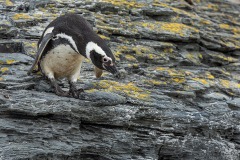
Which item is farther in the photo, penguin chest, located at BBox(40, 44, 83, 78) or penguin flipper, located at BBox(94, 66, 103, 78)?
penguin flipper, located at BBox(94, 66, 103, 78)

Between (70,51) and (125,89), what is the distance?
4.82ft

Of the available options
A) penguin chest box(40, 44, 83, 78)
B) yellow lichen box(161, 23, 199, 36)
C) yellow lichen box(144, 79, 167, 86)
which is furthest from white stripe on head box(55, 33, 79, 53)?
yellow lichen box(161, 23, 199, 36)

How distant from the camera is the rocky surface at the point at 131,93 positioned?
274 inches

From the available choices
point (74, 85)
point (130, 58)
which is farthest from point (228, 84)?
point (74, 85)

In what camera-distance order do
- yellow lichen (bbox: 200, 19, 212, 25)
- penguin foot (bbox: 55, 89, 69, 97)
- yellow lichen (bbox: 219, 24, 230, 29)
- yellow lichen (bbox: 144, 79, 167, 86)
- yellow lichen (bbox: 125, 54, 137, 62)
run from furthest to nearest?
yellow lichen (bbox: 219, 24, 230, 29), yellow lichen (bbox: 200, 19, 212, 25), yellow lichen (bbox: 125, 54, 137, 62), yellow lichen (bbox: 144, 79, 167, 86), penguin foot (bbox: 55, 89, 69, 97)

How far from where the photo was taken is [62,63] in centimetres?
752

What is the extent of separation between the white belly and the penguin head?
21.5 inches

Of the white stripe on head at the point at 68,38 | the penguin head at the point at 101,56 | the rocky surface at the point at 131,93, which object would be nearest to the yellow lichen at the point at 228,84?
the rocky surface at the point at 131,93

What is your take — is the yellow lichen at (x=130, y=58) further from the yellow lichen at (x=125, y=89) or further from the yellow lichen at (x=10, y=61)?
the yellow lichen at (x=10, y=61)

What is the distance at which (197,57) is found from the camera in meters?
11.0

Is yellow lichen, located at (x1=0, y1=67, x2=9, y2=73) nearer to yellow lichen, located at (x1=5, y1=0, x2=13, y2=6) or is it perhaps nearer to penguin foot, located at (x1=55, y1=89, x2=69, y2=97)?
penguin foot, located at (x1=55, y1=89, x2=69, y2=97)

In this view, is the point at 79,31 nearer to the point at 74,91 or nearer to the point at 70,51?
the point at 70,51

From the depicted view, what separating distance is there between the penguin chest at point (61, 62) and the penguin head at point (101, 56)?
0.55m

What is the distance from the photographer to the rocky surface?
22.8 ft
